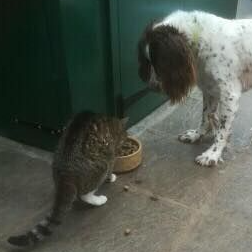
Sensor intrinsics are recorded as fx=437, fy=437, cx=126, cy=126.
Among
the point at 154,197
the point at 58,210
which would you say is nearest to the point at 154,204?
the point at 154,197

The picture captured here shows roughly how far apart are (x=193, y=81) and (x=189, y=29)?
0.32 meters

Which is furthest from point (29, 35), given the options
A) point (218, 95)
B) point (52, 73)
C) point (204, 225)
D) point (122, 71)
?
point (204, 225)

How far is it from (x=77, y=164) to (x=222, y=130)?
1147 millimetres

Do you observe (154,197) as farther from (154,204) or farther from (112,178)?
(112,178)

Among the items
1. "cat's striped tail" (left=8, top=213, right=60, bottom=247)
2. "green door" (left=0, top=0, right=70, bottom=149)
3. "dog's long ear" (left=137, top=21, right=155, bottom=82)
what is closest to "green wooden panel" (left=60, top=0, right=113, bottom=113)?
"green door" (left=0, top=0, right=70, bottom=149)

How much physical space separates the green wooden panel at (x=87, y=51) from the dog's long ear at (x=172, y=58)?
17.1 inches

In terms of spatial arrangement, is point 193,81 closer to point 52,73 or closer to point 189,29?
point 189,29

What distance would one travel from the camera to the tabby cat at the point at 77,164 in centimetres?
220

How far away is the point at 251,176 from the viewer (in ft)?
9.06

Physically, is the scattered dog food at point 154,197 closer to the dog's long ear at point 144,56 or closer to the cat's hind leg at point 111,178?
the cat's hind leg at point 111,178

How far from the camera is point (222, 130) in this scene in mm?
2924

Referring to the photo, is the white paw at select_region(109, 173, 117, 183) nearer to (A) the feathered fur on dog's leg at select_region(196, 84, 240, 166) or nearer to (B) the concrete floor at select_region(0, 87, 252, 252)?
(B) the concrete floor at select_region(0, 87, 252, 252)

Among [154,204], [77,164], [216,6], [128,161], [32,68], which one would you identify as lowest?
[154,204]

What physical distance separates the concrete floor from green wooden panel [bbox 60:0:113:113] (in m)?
0.49
